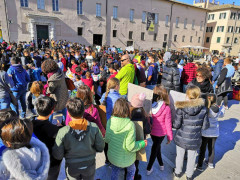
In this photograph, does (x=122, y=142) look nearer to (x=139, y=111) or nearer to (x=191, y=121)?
(x=139, y=111)

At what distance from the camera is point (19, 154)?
1458mm

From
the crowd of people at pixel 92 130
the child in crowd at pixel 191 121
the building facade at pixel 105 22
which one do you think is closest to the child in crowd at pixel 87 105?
the crowd of people at pixel 92 130

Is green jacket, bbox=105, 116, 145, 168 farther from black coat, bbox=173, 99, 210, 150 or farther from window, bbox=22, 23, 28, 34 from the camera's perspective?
window, bbox=22, 23, 28, 34

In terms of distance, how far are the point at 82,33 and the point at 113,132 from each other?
25.2m

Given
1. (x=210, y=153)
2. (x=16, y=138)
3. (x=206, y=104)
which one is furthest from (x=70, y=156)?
(x=210, y=153)

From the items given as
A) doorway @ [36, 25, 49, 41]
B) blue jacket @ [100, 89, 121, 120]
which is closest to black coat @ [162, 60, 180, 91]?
blue jacket @ [100, 89, 121, 120]

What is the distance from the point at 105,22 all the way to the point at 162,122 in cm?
2640

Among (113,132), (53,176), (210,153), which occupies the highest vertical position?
(113,132)

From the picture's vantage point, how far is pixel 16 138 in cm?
145

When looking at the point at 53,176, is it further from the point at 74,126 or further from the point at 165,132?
the point at 165,132

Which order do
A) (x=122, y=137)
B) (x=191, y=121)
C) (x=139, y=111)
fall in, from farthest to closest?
(x=191, y=121) → (x=139, y=111) → (x=122, y=137)

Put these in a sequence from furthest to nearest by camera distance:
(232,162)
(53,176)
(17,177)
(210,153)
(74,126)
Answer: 1. (232,162)
2. (210,153)
3. (53,176)
4. (74,126)
5. (17,177)

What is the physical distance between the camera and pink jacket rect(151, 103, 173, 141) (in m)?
2.85

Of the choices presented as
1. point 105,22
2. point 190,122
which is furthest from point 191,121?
point 105,22
